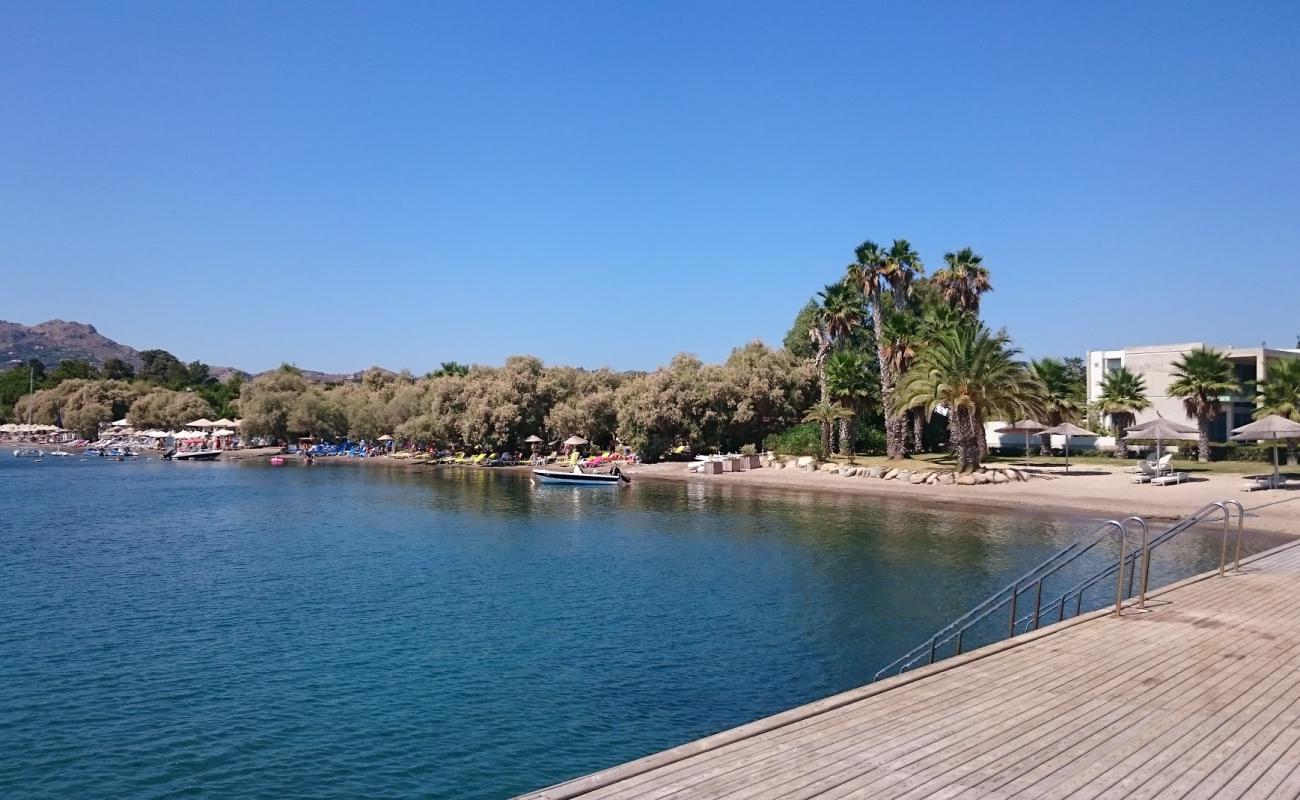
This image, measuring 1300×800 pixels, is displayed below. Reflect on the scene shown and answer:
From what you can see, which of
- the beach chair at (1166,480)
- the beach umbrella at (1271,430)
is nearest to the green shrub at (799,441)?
the beach chair at (1166,480)

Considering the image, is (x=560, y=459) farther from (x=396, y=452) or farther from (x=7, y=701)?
(x=7, y=701)

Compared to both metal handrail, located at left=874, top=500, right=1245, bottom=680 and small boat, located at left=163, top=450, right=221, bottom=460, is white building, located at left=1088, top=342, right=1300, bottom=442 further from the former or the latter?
small boat, located at left=163, top=450, right=221, bottom=460

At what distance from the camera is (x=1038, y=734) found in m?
8.81

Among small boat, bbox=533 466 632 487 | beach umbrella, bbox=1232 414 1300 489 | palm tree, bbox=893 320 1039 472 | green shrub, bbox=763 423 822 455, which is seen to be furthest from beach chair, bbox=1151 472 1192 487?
small boat, bbox=533 466 632 487

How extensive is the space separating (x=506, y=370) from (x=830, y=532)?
179 feet

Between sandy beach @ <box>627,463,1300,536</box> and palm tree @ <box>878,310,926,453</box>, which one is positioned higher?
palm tree @ <box>878,310,926,453</box>

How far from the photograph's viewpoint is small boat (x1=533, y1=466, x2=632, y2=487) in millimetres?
62844

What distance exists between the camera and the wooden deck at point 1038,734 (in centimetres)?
753

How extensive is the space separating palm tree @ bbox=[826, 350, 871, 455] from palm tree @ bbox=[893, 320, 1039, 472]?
798cm

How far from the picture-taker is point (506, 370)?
281ft

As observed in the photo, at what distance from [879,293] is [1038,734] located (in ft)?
179

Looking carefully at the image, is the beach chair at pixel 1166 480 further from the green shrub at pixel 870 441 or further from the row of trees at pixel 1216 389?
the green shrub at pixel 870 441

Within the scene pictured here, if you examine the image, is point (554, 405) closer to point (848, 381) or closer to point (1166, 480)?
point (848, 381)

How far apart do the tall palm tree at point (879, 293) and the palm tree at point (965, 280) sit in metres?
4.96
